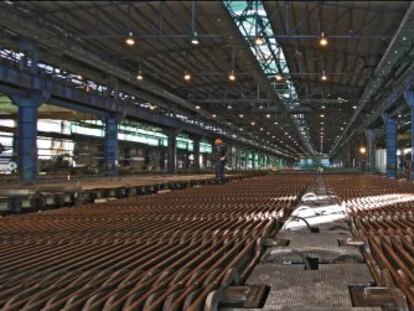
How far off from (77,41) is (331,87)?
15.3 metres

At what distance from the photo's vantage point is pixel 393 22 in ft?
51.8

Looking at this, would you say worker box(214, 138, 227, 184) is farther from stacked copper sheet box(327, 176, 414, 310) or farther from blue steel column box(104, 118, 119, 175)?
blue steel column box(104, 118, 119, 175)

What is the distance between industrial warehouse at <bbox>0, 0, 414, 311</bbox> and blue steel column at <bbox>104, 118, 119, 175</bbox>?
5 cm

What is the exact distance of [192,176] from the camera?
22266 mm

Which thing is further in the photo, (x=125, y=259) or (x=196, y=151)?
(x=196, y=151)

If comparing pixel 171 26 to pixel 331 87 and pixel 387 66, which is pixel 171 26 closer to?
pixel 387 66

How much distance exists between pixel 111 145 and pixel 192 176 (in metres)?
4.92

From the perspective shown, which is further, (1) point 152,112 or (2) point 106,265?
(1) point 152,112

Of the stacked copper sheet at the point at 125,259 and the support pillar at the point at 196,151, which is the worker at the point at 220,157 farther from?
the support pillar at the point at 196,151

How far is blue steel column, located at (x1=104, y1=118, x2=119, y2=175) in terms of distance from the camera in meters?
24.2

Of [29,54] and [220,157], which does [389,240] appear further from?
[29,54]

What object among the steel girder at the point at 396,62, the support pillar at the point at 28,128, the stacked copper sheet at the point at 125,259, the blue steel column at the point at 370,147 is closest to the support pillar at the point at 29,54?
the support pillar at the point at 28,128

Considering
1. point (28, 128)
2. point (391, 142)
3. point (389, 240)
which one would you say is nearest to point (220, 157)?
point (28, 128)

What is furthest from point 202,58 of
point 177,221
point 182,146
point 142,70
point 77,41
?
point 182,146
